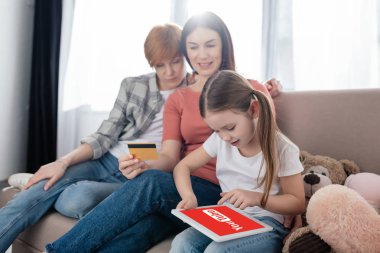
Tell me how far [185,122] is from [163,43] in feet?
1.20

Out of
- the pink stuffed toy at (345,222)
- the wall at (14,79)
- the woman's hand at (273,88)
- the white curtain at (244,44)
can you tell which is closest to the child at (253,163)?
the pink stuffed toy at (345,222)

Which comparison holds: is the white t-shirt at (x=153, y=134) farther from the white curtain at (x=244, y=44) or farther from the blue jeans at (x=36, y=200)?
the white curtain at (x=244, y=44)

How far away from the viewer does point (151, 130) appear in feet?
5.34

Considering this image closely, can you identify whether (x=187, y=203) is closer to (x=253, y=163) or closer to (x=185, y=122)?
(x=253, y=163)

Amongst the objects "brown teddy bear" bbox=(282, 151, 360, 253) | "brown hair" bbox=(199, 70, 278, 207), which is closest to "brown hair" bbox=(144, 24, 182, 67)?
"brown hair" bbox=(199, 70, 278, 207)

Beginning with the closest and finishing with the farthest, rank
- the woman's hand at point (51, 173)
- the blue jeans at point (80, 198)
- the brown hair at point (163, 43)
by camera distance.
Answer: the blue jeans at point (80, 198) < the woman's hand at point (51, 173) < the brown hair at point (163, 43)

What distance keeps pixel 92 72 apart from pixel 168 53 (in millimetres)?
1256

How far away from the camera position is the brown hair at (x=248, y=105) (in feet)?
3.24

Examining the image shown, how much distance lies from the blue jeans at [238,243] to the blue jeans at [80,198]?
17.9 inches

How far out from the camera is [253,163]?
1078 mm

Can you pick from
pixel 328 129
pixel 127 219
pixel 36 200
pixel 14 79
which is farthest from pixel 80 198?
pixel 14 79

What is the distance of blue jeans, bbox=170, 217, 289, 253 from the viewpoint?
0.84 meters

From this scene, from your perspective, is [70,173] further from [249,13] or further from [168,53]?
[249,13]

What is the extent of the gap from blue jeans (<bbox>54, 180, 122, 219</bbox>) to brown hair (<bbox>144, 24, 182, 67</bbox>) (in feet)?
1.95
